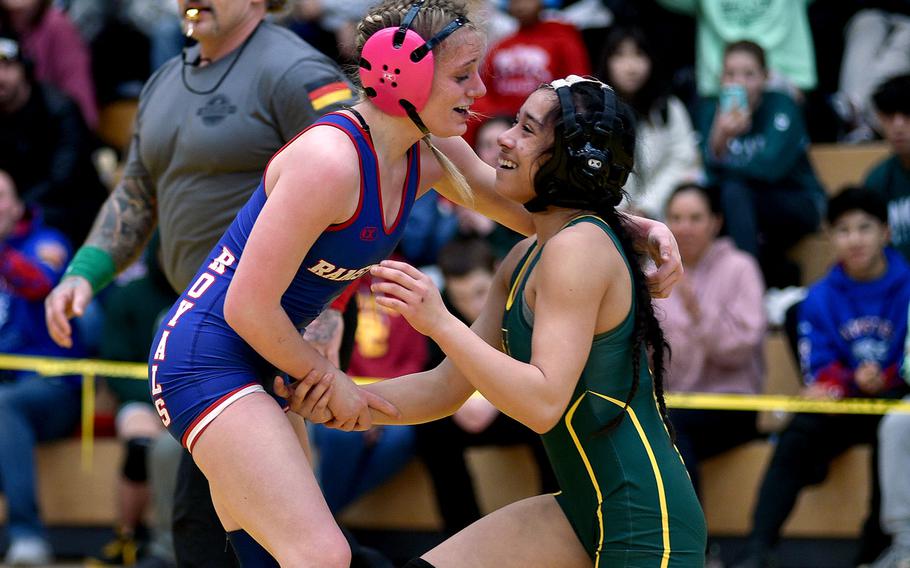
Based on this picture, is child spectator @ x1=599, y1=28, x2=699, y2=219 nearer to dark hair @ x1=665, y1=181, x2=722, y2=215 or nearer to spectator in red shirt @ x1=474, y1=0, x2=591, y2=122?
spectator in red shirt @ x1=474, y1=0, x2=591, y2=122

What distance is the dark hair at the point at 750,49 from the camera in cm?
697

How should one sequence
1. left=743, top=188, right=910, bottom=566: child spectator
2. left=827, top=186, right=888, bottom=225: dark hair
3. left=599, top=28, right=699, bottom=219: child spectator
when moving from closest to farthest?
left=743, top=188, right=910, bottom=566: child spectator, left=827, top=186, right=888, bottom=225: dark hair, left=599, top=28, right=699, bottom=219: child spectator

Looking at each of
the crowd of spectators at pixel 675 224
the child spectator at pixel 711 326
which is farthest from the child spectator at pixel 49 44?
the child spectator at pixel 711 326

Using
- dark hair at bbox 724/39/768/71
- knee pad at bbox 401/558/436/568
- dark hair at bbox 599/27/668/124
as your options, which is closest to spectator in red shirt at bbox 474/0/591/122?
dark hair at bbox 599/27/668/124

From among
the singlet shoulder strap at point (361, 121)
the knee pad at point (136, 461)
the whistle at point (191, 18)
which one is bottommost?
the knee pad at point (136, 461)

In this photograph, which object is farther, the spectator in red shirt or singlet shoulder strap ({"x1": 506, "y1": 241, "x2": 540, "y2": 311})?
the spectator in red shirt

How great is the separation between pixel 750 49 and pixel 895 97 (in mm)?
837

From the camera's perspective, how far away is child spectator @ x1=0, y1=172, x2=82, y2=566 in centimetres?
602

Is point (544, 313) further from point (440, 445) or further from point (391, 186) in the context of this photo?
point (440, 445)

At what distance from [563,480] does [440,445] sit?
9.29 ft

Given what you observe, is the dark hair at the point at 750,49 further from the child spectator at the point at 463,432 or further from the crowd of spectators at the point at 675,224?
the child spectator at the point at 463,432

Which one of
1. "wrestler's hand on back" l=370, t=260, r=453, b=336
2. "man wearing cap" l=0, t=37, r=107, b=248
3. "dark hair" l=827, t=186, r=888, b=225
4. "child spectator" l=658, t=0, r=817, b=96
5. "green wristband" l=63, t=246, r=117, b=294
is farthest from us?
"child spectator" l=658, t=0, r=817, b=96

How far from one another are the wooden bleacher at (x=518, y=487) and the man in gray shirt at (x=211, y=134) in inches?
104

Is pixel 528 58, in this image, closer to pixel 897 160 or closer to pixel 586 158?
pixel 897 160
